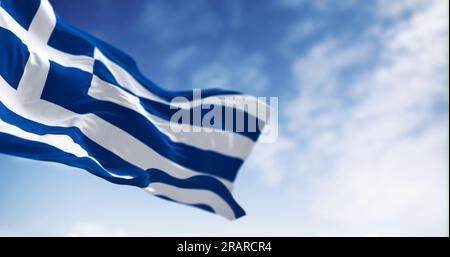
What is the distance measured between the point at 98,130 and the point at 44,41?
74.2 inches

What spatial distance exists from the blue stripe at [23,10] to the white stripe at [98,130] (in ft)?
4.24

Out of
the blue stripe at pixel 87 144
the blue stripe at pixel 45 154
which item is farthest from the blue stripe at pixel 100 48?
the blue stripe at pixel 45 154

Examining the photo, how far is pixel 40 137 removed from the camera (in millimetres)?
6930

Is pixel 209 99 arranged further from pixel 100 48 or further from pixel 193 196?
pixel 100 48

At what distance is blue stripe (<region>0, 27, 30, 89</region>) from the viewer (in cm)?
682

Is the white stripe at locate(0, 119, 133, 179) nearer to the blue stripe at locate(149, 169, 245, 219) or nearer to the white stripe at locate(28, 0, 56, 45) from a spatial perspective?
the blue stripe at locate(149, 169, 245, 219)

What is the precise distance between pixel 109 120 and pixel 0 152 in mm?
2156

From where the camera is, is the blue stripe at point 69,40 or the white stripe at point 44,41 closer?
the white stripe at point 44,41

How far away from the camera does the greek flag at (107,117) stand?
6980mm

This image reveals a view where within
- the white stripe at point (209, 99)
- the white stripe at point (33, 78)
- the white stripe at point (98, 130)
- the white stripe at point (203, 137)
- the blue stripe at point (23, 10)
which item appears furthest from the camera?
the white stripe at point (209, 99)

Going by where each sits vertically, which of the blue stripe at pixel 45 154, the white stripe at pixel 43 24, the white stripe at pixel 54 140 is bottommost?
→ the blue stripe at pixel 45 154

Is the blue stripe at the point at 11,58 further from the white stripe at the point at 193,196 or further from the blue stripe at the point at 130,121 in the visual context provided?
the white stripe at the point at 193,196
